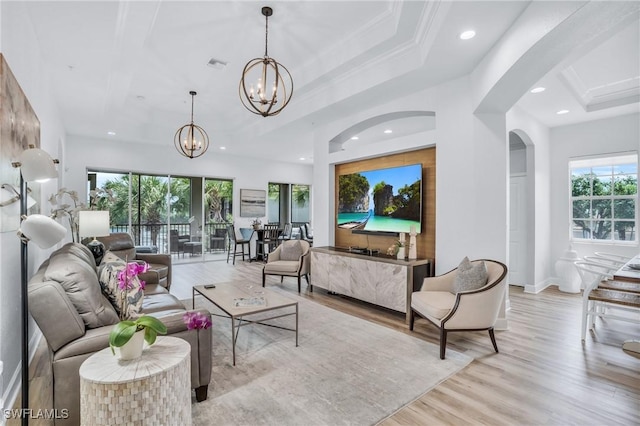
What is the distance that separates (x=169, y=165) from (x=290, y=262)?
462cm

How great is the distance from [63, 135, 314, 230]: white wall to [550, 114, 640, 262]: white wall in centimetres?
693

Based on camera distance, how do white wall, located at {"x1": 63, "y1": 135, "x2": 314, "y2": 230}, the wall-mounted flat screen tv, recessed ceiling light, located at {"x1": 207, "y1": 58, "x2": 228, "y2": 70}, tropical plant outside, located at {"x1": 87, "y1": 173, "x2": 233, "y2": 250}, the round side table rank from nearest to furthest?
the round side table, recessed ceiling light, located at {"x1": 207, "y1": 58, "x2": 228, "y2": 70}, the wall-mounted flat screen tv, white wall, located at {"x1": 63, "y1": 135, "x2": 314, "y2": 230}, tropical plant outside, located at {"x1": 87, "y1": 173, "x2": 233, "y2": 250}

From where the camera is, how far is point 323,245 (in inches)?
220

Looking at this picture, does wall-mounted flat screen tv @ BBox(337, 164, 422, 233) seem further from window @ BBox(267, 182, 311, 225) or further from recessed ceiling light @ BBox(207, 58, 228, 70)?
window @ BBox(267, 182, 311, 225)

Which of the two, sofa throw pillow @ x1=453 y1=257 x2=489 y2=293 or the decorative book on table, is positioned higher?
sofa throw pillow @ x1=453 y1=257 x2=489 y2=293

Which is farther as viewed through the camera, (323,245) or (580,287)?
(323,245)

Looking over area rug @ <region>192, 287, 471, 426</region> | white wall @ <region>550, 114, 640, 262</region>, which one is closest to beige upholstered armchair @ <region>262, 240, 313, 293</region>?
area rug @ <region>192, 287, 471, 426</region>

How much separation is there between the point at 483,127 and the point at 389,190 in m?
1.48

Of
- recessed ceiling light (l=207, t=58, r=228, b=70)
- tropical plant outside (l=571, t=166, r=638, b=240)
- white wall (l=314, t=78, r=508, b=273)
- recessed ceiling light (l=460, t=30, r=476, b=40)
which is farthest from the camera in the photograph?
tropical plant outside (l=571, t=166, r=638, b=240)

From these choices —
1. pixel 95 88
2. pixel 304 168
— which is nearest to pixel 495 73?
pixel 95 88

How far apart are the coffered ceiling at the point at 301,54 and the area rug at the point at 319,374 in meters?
2.94

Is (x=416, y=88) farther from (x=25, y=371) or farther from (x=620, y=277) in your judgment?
(x=25, y=371)

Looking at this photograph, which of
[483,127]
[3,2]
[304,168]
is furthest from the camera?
[304,168]

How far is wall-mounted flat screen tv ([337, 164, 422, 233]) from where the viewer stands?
4.33m
